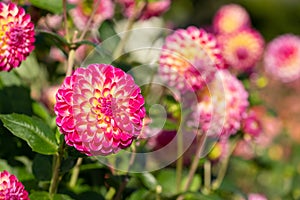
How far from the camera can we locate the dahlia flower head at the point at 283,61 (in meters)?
2.45

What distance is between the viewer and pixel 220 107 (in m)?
1.55

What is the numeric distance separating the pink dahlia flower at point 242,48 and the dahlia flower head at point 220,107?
0.38 metres

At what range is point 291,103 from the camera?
3.68m

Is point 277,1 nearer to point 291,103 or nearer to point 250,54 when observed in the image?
point 291,103

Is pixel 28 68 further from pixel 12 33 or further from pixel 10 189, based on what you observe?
pixel 10 189

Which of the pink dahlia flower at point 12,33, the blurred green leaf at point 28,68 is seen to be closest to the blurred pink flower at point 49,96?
the blurred green leaf at point 28,68

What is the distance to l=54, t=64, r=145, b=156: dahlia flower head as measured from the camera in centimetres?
102

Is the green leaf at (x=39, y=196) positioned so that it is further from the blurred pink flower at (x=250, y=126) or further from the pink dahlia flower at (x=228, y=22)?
the pink dahlia flower at (x=228, y=22)

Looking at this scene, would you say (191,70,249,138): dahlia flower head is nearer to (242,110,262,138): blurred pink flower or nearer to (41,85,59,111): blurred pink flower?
(242,110,262,138): blurred pink flower

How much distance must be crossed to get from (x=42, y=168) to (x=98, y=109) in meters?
0.37

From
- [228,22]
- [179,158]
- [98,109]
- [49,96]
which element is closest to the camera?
[98,109]

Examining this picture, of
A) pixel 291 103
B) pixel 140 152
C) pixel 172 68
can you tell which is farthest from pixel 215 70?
pixel 291 103

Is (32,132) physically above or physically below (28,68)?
below

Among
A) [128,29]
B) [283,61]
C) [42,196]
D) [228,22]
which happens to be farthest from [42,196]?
[283,61]
